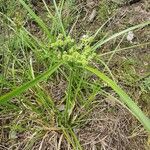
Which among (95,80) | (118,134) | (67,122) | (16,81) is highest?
(16,81)

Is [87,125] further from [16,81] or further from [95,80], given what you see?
[16,81]

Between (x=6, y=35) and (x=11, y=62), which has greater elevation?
(x=6, y=35)

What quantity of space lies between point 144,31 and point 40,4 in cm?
66

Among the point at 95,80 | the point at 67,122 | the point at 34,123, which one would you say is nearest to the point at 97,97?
the point at 95,80

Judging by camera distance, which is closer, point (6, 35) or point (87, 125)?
point (87, 125)

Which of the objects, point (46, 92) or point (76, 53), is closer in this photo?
point (76, 53)

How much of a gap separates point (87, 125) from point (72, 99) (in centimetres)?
14

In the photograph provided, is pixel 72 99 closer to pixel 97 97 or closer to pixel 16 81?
pixel 97 97

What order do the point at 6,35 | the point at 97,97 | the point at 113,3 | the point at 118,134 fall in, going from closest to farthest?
the point at 118,134
the point at 97,97
the point at 6,35
the point at 113,3

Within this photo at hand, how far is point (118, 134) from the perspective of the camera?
169 centimetres

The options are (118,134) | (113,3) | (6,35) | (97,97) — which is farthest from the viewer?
(113,3)

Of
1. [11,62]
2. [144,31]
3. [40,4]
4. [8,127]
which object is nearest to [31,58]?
[11,62]

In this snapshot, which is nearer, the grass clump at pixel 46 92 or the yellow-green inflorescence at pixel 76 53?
the yellow-green inflorescence at pixel 76 53

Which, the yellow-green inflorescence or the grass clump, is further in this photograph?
the grass clump
